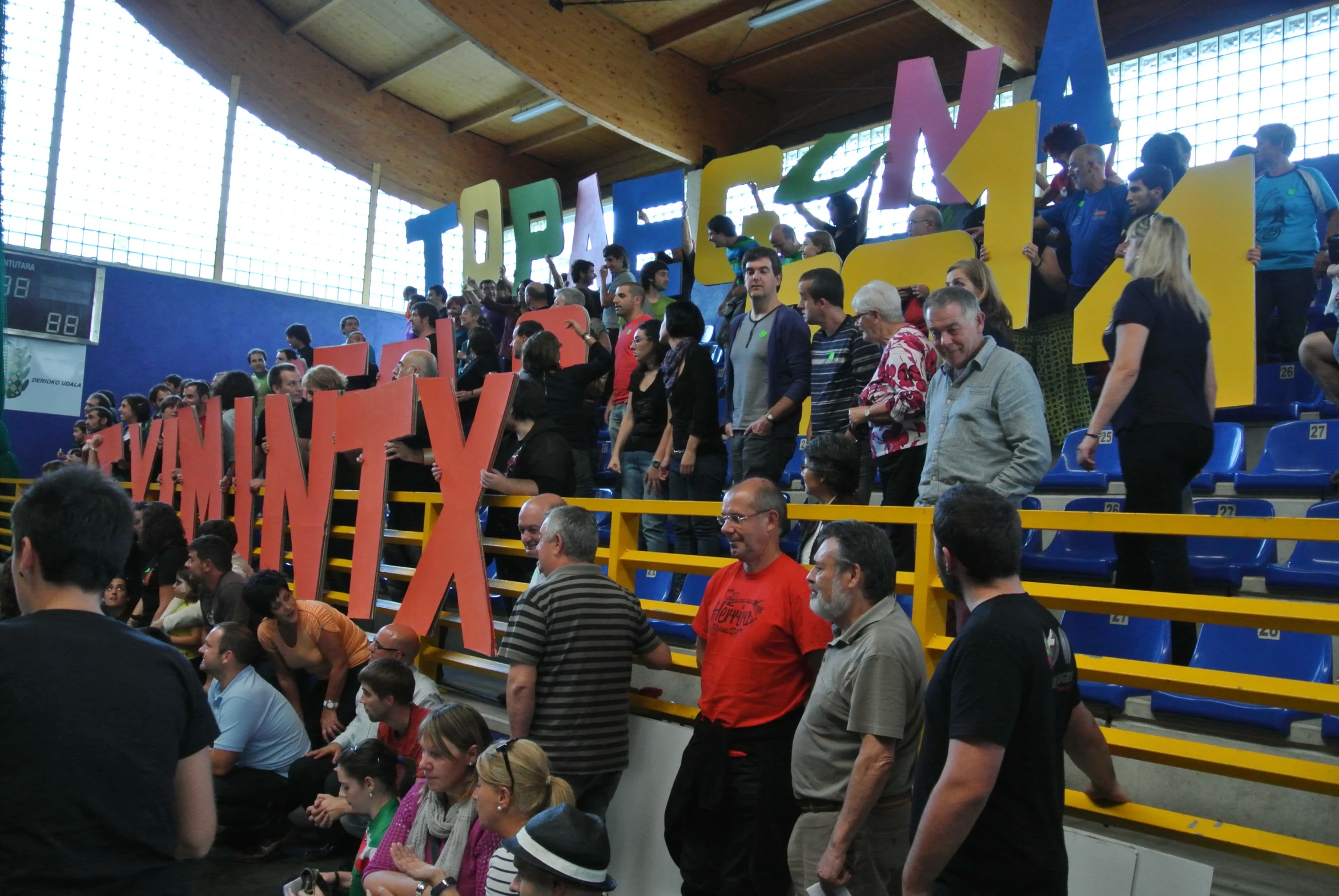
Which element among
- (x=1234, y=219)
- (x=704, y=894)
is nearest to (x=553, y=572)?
(x=704, y=894)

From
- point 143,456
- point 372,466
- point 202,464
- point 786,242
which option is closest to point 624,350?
point 786,242

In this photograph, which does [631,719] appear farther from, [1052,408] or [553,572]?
[1052,408]

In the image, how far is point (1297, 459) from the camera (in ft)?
16.4

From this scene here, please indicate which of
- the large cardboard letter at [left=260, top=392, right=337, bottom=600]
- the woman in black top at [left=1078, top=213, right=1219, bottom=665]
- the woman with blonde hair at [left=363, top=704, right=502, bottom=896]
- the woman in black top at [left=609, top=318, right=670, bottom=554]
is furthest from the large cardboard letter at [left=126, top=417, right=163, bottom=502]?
A: the woman in black top at [left=1078, top=213, right=1219, bottom=665]

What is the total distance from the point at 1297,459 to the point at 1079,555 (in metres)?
1.44

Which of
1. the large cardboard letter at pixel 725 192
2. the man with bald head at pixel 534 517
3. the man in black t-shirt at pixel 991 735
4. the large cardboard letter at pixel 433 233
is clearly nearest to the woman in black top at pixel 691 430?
the man with bald head at pixel 534 517

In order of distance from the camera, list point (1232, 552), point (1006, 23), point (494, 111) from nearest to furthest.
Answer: point (1232, 552) → point (1006, 23) → point (494, 111)

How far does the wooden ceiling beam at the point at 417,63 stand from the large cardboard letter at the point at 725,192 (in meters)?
6.47

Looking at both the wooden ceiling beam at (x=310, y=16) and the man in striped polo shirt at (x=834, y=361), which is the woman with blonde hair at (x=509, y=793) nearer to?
the man in striped polo shirt at (x=834, y=361)

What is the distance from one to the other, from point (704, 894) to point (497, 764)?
0.83 meters

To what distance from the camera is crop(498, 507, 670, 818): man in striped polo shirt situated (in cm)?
367

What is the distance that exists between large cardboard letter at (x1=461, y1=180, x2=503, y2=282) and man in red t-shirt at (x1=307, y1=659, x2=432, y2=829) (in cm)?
802

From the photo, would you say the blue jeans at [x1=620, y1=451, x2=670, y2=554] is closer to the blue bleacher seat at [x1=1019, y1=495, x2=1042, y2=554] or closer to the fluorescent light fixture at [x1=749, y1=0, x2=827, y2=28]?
the blue bleacher seat at [x1=1019, y1=495, x2=1042, y2=554]

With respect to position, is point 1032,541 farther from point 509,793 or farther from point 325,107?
point 325,107
